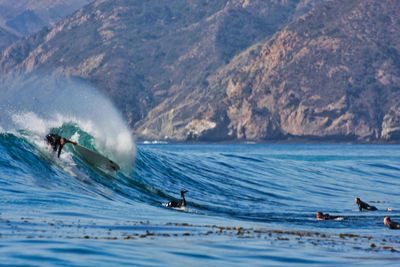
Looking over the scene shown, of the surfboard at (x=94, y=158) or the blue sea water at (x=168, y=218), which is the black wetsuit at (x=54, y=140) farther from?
the surfboard at (x=94, y=158)

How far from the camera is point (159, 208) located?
886 inches

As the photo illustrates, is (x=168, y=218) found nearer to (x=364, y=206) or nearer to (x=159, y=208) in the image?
(x=159, y=208)

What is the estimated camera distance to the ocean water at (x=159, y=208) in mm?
12914

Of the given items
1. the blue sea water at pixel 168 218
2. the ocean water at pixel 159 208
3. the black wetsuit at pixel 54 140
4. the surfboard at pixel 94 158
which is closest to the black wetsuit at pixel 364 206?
the ocean water at pixel 159 208

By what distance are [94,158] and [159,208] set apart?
6.94 meters

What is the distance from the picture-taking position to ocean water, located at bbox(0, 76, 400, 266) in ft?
42.4

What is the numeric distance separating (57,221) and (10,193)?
14.8ft

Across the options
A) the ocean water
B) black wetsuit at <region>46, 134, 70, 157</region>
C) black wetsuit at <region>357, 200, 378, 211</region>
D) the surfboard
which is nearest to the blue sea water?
the ocean water

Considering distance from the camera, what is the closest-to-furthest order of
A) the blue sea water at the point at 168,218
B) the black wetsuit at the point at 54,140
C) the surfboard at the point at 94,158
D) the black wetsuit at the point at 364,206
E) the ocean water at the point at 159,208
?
1. the blue sea water at the point at 168,218
2. the ocean water at the point at 159,208
3. the black wetsuit at the point at 364,206
4. the black wetsuit at the point at 54,140
5. the surfboard at the point at 94,158

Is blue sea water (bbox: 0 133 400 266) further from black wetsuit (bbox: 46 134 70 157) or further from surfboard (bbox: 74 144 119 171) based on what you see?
black wetsuit (bbox: 46 134 70 157)

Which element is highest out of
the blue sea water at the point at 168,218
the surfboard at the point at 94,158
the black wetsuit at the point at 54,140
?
the black wetsuit at the point at 54,140

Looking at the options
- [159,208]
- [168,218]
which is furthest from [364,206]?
[168,218]

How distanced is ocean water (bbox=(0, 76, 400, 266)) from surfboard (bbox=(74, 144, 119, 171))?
36 centimetres

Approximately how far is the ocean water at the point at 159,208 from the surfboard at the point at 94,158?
360 mm
